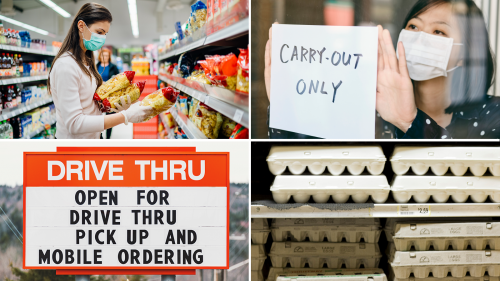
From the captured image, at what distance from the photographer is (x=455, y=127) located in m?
1.84

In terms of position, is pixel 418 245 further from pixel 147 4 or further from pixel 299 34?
pixel 147 4

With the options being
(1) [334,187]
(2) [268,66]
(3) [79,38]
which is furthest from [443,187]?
(3) [79,38]

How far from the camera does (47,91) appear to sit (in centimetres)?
181

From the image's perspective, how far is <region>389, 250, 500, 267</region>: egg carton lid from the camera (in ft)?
6.50

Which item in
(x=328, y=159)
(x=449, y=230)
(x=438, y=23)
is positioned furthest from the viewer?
(x=449, y=230)

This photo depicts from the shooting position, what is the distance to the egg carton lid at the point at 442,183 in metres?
1.88

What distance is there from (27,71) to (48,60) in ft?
1.12

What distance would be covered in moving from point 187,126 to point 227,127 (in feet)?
0.93

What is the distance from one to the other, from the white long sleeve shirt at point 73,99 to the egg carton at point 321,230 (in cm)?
111

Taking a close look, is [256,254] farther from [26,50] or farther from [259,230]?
[26,50]

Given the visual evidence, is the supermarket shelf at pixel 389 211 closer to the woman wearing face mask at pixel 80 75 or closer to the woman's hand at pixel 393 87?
the woman's hand at pixel 393 87

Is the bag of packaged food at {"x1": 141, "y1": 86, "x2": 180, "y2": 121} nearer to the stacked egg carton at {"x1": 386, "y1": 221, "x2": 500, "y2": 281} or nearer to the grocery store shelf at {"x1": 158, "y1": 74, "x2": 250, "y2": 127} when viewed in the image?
the grocery store shelf at {"x1": 158, "y1": 74, "x2": 250, "y2": 127}

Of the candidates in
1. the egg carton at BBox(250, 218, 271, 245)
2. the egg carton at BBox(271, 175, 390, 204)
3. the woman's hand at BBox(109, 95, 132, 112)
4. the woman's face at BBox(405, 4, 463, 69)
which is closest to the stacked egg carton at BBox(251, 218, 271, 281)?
the egg carton at BBox(250, 218, 271, 245)

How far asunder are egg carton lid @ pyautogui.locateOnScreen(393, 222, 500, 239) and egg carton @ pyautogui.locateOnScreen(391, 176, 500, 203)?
16cm
